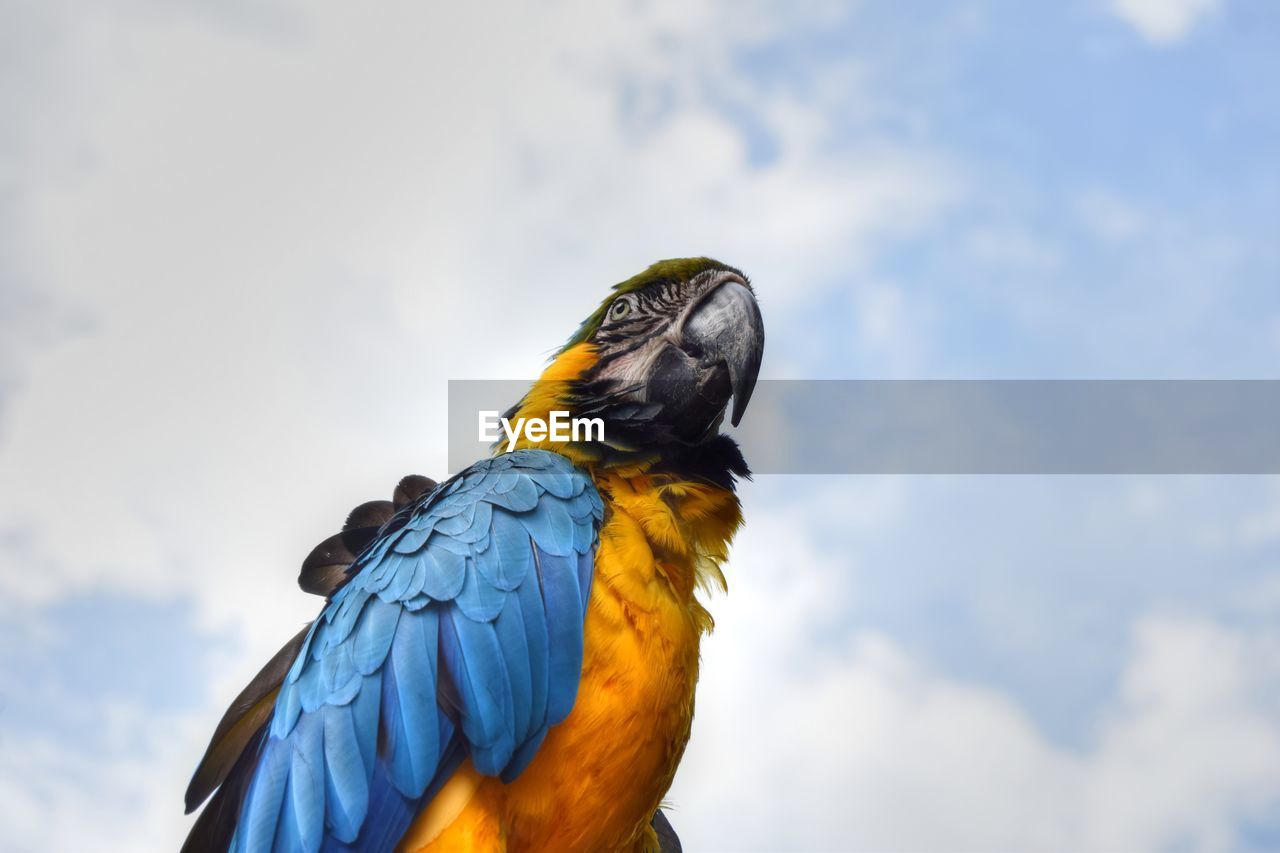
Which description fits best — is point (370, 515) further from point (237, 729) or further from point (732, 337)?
point (732, 337)

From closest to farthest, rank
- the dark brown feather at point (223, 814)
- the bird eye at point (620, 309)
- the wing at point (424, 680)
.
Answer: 1. the wing at point (424, 680)
2. the dark brown feather at point (223, 814)
3. the bird eye at point (620, 309)

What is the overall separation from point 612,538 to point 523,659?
0.54 metres

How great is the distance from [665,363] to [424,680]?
5.03ft

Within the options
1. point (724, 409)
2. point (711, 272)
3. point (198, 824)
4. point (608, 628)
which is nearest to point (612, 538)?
point (608, 628)

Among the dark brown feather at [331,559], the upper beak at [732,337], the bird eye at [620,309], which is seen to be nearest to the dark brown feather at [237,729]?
the dark brown feather at [331,559]

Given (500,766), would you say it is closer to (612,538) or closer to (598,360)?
(612,538)

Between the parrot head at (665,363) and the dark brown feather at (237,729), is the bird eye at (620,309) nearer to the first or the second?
the parrot head at (665,363)

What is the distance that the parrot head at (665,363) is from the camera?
372cm

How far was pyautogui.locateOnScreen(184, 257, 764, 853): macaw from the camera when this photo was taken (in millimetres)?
2988

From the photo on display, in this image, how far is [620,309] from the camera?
4117 mm

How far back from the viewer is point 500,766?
299 cm

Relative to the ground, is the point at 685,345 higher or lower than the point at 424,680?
higher

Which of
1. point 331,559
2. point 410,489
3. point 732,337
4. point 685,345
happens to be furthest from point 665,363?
point 331,559

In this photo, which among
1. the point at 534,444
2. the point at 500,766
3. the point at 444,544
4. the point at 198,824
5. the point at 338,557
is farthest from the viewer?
the point at 338,557
